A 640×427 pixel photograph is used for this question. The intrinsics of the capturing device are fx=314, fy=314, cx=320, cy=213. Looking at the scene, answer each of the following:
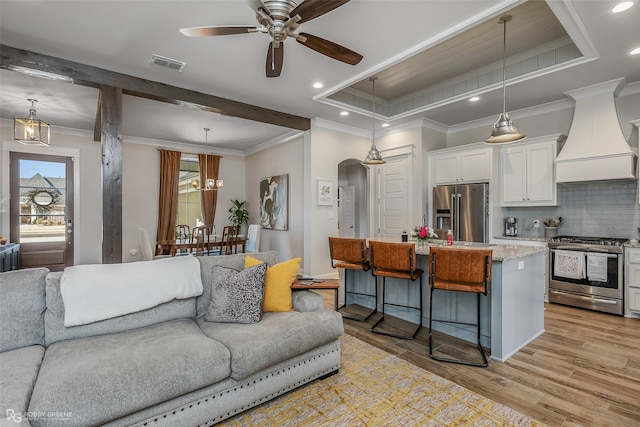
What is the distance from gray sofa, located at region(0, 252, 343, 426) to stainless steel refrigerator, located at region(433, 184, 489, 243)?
11.6ft

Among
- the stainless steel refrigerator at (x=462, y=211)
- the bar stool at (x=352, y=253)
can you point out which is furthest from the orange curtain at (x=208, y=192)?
the stainless steel refrigerator at (x=462, y=211)

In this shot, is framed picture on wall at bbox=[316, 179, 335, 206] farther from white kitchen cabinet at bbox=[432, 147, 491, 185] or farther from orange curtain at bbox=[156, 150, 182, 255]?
orange curtain at bbox=[156, 150, 182, 255]

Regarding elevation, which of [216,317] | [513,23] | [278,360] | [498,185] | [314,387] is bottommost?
[314,387]

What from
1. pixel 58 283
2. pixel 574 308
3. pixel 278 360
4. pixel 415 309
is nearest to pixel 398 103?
pixel 415 309

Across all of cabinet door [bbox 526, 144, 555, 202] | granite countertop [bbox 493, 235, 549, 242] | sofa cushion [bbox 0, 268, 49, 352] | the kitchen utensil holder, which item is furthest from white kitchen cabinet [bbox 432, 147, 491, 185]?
sofa cushion [bbox 0, 268, 49, 352]

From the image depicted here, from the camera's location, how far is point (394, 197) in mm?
6020

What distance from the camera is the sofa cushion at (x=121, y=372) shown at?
1.42 meters

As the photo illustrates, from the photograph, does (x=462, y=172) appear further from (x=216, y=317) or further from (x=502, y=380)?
(x=216, y=317)

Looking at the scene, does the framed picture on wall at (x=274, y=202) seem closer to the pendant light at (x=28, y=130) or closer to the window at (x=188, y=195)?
the window at (x=188, y=195)

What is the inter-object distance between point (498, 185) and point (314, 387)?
4337 millimetres

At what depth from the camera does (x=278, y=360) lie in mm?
2004

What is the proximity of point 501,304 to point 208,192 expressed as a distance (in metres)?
6.71

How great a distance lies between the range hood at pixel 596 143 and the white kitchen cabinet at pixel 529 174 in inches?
7.2

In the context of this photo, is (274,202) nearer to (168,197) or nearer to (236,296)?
(168,197)
